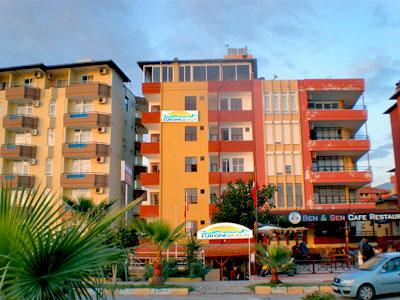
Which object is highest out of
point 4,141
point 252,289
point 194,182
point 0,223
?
point 4,141

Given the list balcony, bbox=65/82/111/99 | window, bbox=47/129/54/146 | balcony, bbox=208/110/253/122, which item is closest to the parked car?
balcony, bbox=208/110/253/122

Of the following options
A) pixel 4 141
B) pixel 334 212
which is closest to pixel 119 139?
pixel 4 141

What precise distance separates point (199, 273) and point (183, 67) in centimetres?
2724

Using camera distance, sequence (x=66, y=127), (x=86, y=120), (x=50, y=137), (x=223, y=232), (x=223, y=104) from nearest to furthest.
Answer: (x=223, y=232), (x=86, y=120), (x=223, y=104), (x=66, y=127), (x=50, y=137)

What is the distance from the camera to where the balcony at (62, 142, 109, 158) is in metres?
42.0

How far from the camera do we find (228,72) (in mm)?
44594

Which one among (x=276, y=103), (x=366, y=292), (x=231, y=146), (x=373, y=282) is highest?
(x=276, y=103)

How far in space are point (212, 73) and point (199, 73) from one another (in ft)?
4.35

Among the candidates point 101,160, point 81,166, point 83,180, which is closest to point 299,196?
point 101,160

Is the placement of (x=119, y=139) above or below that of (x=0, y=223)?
above

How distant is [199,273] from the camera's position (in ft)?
71.1

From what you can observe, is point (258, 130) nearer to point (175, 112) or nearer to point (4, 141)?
point (175, 112)

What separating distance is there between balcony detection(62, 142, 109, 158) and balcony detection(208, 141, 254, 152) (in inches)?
404

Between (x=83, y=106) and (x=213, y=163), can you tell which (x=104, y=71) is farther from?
(x=213, y=163)
